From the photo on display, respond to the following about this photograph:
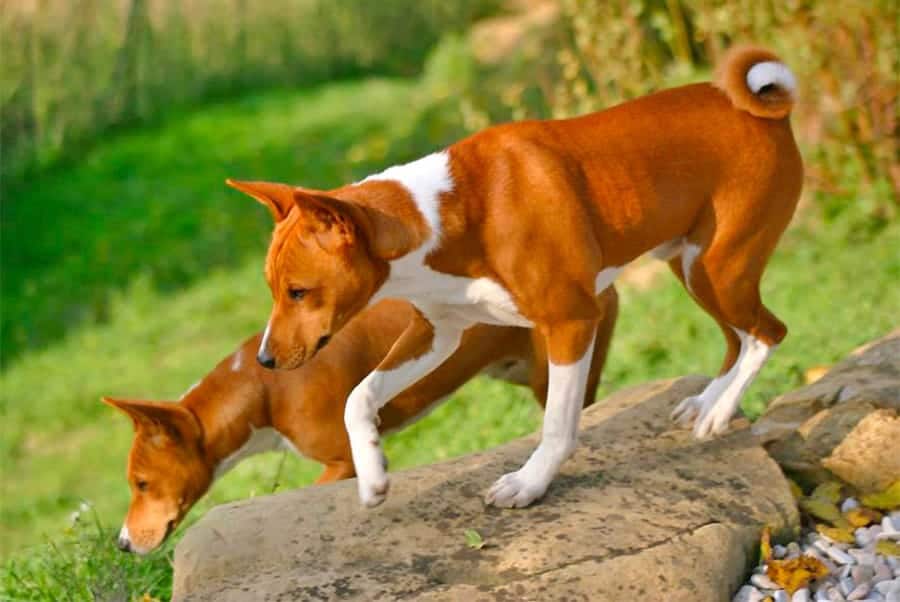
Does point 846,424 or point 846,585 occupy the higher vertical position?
point 846,424

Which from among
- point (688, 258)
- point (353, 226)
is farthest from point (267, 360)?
point (688, 258)

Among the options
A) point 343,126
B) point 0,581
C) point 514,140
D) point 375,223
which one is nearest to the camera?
point 375,223

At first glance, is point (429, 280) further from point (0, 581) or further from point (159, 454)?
point (0, 581)

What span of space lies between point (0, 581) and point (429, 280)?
7.17 feet

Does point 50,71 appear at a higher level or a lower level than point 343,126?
higher

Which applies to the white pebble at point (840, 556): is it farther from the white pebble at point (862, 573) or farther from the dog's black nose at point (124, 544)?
the dog's black nose at point (124, 544)

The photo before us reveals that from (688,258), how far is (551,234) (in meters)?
0.65

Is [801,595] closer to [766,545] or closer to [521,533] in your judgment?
[766,545]

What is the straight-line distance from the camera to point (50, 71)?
8875mm

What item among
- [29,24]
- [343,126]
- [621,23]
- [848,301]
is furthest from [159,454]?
[343,126]

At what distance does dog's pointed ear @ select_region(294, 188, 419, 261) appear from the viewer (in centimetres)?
366

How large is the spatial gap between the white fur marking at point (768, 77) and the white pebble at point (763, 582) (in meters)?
1.52

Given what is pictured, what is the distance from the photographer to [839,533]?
4137 millimetres

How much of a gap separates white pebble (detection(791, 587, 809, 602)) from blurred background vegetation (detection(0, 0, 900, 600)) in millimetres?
1862
